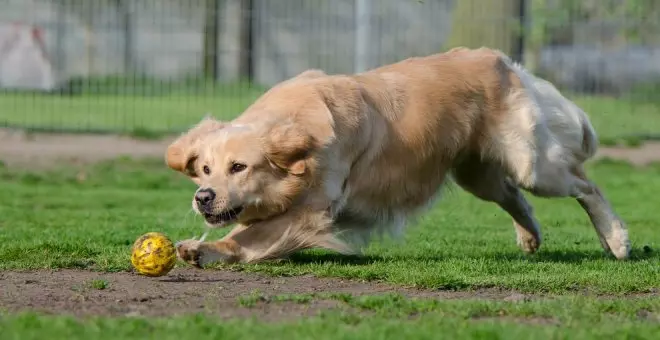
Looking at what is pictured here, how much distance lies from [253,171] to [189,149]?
0.52 m

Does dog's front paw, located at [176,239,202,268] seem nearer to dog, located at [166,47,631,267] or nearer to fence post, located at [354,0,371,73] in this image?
dog, located at [166,47,631,267]

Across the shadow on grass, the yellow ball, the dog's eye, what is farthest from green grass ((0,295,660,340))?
the shadow on grass

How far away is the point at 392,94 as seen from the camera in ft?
26.3

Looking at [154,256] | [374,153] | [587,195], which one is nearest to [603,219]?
[587,195]

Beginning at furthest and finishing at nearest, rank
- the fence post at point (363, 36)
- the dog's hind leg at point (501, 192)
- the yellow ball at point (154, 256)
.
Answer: the fence post at point (363, 36)
the dog's hind leg at point (501, 192)
the yellow ball at point (154, 256)

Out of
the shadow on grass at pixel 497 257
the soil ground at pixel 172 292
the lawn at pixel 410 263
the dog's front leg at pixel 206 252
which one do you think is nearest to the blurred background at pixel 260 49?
the lawn at pixel 410 263

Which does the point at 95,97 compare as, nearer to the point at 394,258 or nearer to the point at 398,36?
the point at 398,36

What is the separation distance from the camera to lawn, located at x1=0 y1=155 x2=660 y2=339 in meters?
5.10

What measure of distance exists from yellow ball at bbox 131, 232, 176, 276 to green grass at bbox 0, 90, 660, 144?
1021 cm

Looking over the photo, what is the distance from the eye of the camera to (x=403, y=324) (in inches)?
207

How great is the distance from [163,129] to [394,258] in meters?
9.65

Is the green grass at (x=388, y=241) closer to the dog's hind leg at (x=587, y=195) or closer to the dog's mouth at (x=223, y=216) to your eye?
the dog's hind leg at (x=587, y=195)

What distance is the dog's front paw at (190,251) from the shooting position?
743cm

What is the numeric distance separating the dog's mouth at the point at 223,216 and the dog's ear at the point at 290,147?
382 millimetres
